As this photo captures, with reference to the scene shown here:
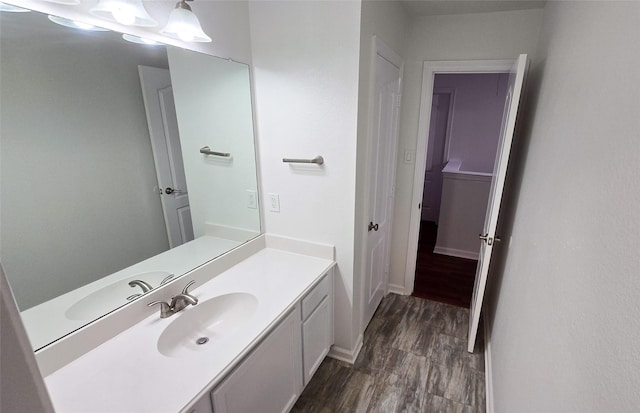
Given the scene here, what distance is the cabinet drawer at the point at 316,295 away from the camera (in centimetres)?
162

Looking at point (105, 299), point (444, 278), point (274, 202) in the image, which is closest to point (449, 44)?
point (274, 202)

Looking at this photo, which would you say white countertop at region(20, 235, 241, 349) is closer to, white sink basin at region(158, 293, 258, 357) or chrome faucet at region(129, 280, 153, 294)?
chrome faucet at region(129, 280, 153, 294)

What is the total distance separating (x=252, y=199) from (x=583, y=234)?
1691 millimetres

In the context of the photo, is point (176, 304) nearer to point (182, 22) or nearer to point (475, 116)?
point (182, 22)

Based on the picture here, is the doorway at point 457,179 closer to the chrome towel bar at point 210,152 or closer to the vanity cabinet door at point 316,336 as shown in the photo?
the vanity cabinet door at point 316,336

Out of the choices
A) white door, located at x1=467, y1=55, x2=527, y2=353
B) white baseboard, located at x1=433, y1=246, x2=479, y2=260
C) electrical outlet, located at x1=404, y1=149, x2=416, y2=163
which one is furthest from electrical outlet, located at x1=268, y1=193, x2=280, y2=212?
white baseboard, located at x1=433, y1=246, x2=479, y2=260

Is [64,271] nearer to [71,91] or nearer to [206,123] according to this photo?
[71,91]

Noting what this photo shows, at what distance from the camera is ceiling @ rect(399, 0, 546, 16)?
2014 mm

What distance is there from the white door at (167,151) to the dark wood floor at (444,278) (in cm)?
232

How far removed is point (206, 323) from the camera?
4.87ft

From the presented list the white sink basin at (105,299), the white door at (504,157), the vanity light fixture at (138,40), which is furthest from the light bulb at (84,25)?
the white door at (504,157)

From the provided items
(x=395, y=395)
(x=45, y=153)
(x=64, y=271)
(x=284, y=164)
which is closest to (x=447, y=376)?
(x=395, y=395)

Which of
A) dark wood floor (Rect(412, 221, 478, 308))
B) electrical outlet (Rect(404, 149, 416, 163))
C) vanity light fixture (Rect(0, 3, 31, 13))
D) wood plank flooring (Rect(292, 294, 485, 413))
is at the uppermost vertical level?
vanity light fixture (Rect(0, 3, 31, 13))

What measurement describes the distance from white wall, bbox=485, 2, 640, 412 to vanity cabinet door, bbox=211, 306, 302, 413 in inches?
38.9
